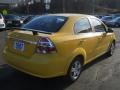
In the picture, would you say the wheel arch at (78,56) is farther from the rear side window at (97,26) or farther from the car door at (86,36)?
the rear side window at (97,26)

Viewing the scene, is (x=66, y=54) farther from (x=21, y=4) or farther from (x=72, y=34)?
(x=21, y=4)

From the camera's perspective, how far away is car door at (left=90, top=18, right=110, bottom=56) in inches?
297

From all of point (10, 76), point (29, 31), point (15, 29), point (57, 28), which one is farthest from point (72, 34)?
point (10, 76)

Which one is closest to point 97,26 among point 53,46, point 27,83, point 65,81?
point 65,81

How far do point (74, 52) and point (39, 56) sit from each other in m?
0.93

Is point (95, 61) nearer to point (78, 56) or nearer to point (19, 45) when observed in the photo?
point (78, 56)

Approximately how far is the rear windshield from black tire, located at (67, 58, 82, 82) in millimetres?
905

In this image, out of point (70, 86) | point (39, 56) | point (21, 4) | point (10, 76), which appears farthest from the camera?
point (21, 4)

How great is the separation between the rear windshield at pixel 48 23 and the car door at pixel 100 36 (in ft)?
4.00

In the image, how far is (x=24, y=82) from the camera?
6289 mm

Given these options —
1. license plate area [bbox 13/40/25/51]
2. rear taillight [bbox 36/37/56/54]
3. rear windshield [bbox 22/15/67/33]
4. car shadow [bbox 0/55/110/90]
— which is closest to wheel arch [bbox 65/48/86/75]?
car shadow [bbox 0/55/110/90]

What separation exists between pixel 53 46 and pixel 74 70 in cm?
109

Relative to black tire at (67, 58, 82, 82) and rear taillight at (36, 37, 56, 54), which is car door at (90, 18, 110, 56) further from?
rear taillight at (36, 37, 56, 54)

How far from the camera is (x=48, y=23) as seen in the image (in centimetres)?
653
